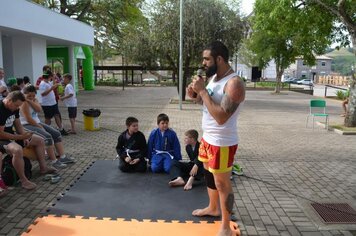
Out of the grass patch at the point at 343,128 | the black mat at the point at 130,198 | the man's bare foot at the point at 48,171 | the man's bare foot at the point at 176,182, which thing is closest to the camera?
the black mat at the point at 130,198

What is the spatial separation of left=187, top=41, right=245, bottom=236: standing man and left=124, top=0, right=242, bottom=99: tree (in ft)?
46.1

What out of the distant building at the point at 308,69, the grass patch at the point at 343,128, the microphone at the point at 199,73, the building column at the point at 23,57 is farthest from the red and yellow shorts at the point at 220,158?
the distant building at the point at 308,69

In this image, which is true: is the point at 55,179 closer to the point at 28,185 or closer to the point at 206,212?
the point at 28,185

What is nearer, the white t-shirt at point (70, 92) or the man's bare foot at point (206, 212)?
the man's bare foot at point (206, 212)

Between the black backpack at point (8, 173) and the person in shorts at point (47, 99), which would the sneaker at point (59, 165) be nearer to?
the black backpack at point (8, 173)

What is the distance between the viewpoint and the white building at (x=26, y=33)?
41.1 ft

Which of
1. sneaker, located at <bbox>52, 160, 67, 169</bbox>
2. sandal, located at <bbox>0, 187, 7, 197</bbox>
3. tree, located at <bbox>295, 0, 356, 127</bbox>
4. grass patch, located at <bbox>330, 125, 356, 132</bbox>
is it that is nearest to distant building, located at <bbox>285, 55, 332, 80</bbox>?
tree, located at <bbox>295, 0, 356, 127</bbox>

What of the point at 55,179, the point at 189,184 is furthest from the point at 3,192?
the point at 189,184

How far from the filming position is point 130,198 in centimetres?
485

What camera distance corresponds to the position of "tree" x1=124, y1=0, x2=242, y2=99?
17312 millimetres

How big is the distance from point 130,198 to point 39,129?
7.51 ft

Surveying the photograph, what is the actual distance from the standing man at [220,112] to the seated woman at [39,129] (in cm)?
343

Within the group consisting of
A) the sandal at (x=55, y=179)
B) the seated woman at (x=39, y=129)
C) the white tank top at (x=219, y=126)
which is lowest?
the sandal at (x=55, y=179)

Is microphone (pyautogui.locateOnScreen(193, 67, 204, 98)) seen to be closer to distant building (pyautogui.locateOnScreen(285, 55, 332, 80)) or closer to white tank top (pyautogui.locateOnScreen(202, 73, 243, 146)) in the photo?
white tank top (pyautogui.locateOnScreen(202, 73, 243, 146))
